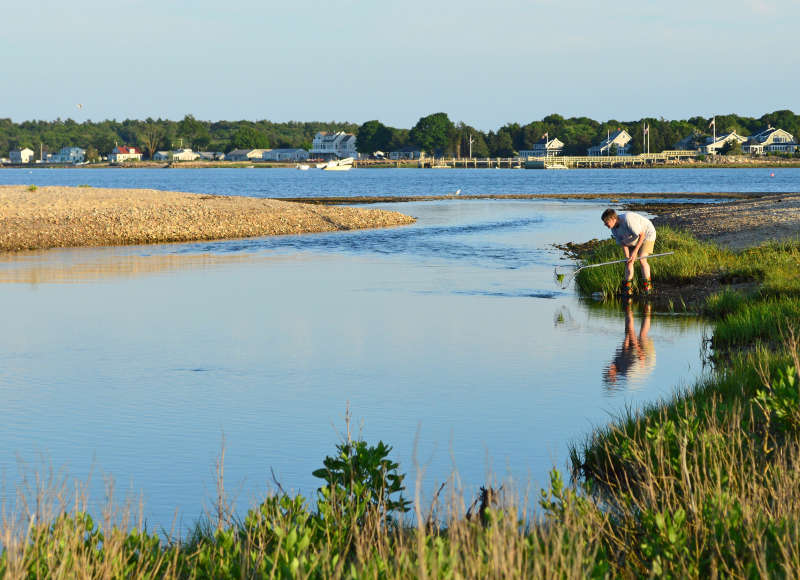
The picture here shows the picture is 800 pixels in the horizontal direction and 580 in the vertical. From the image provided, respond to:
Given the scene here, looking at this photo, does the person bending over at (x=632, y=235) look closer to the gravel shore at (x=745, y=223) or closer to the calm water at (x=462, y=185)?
the gravel shore at (x=745, y=223)

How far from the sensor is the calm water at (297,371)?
31.7 feet

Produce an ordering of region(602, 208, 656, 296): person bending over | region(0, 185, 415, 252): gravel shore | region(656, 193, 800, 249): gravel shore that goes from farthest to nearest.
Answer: region(0, 185, 415, 252): gravel shore < region(656, 193, 800, 249): gravel shore < region(602, 208, 656, 296): person bending over

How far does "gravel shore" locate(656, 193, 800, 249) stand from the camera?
28156 mm

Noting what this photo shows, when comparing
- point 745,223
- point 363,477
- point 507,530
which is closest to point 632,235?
point 363,477

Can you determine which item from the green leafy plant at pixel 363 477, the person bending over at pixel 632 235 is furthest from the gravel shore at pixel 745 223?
the green leafy plant at pixel 363 477

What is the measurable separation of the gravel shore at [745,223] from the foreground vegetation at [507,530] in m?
20.4

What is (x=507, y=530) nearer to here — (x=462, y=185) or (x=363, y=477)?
(x=363, y=477)

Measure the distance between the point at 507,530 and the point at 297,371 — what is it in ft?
28.1

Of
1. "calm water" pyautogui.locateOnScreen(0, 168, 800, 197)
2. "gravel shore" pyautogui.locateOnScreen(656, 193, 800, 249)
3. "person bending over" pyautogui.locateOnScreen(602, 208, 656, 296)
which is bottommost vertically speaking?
"calm water" pyautogui.locateOnScreen(0, 168, 800, 197)

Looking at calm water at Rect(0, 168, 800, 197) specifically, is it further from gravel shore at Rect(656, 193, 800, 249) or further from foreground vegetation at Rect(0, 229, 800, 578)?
foreground vegetation at Rect(0, 229, 800, 578)

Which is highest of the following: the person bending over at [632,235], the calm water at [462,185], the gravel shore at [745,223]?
the person bending over at [632,235]

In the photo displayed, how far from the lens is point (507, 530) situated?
5680 millimetres

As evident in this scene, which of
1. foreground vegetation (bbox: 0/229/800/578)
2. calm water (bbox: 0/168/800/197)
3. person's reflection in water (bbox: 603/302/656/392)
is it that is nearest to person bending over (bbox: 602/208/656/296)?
person's reflection in water (bbox: 603/302/656/392)

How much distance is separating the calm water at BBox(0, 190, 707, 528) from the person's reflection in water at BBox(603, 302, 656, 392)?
0.17 feet
